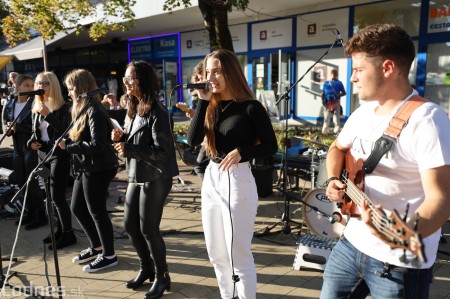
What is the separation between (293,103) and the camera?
47.4 feet

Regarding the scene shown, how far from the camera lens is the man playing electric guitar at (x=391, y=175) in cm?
144

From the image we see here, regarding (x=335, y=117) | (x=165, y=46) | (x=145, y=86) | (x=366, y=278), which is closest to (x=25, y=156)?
Answer: (x=145, y=86)

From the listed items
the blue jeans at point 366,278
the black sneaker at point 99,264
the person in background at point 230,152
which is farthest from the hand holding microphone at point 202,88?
the black sneaker at point 99,264

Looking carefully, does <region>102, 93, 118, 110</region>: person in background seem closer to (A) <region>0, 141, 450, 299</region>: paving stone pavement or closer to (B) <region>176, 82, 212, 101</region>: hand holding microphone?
(A) <region>0, 141, 450, 299</region>: paving stone pavement

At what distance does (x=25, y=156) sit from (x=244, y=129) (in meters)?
3.84

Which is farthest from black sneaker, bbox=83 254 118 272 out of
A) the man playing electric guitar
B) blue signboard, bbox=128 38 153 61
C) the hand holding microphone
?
blue signboard, bbox=128 38 153 61

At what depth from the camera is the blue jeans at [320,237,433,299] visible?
164 cm

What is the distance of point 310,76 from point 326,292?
12608 millimetres

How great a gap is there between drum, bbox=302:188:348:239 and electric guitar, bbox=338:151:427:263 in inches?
103

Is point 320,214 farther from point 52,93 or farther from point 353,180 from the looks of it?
point 52,93

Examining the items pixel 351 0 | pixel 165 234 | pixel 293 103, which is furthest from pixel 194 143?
pixel 293 103

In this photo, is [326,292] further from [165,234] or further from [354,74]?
[165,234]

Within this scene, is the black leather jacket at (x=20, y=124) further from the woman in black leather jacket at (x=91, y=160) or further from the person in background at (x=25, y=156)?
the woman in black leather jacket at (x=91, y=160)

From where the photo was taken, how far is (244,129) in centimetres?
265
